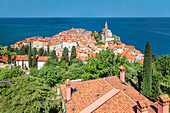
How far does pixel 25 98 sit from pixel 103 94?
19.6ft

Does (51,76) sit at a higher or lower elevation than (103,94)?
lower

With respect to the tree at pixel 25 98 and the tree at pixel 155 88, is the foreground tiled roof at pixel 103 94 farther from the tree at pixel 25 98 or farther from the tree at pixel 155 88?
the tree at pixel 155 88

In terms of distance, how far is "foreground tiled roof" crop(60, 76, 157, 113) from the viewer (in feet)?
32.7

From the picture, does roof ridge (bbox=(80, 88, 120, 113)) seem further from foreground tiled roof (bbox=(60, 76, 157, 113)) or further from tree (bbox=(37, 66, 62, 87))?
tree (bbox=(37, 66, 62, 87))

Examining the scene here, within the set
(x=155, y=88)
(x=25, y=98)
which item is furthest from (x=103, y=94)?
(x=155, y=88)

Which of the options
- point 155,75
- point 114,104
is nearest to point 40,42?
point 155,75

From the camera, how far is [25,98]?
1003 cm

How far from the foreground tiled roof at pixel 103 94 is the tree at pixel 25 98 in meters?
1.83

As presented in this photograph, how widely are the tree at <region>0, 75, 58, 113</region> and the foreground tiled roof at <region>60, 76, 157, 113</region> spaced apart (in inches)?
72.2

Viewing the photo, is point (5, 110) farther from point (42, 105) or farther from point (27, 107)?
point (42, 105)

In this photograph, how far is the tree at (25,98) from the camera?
966 cm

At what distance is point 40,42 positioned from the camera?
3469 inches

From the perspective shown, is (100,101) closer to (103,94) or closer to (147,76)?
(103,94)

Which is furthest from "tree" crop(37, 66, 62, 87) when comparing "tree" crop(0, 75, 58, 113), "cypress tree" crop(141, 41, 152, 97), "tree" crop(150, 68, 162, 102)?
"tree" crop(150, 68, 162, 102)
